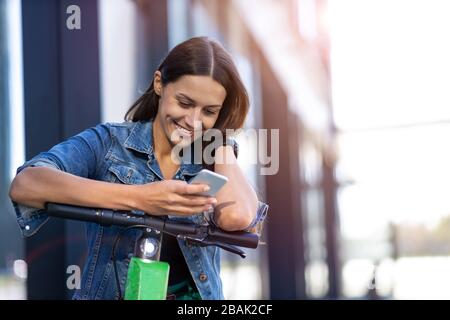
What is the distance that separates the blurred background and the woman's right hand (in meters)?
0.75

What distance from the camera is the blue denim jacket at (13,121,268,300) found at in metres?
1.19

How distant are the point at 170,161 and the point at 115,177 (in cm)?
11

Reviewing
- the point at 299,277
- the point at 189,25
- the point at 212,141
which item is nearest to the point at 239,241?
the point at 212,141

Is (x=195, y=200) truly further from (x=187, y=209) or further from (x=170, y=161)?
(x=170, y=161)

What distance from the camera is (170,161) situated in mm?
1302

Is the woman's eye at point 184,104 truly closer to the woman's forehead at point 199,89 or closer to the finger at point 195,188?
the woman's forehead at point 199,89

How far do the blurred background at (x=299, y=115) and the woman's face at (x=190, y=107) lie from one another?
460 mm

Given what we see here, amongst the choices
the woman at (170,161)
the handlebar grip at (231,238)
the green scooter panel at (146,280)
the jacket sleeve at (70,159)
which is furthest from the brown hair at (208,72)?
the green scooter panel at (146,280)


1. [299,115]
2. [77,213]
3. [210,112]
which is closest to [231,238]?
[77,213]

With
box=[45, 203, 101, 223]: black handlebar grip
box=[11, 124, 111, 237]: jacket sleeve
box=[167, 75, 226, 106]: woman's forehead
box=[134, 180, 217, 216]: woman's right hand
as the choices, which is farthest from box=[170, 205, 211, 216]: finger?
box=[167, 75, 226, 106]: woman's forehead

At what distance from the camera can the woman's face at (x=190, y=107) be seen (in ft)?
4.17

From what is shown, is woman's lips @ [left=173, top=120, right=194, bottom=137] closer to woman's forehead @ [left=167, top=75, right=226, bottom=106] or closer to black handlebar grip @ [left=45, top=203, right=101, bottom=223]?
woman's forehead @ [left=167, top=75, right=226, bottom=106]
